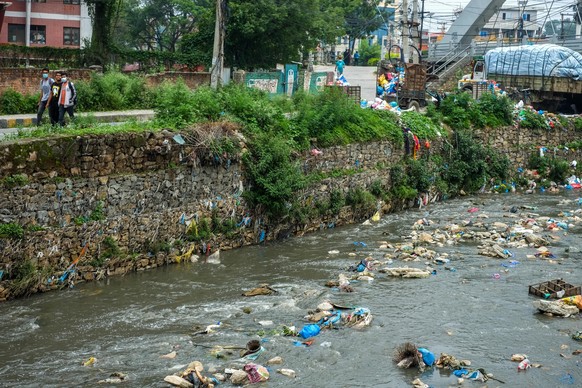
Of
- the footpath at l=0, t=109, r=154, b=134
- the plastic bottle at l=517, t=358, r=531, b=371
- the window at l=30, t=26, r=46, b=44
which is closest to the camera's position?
the plastic bottle at l=517, t=358, r=531, b=371

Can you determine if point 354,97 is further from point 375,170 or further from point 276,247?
point 276,247

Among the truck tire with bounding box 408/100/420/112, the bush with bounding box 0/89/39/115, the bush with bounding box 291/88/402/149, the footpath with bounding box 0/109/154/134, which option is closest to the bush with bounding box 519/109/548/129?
the truck tire with bounding box 408/100/420/112

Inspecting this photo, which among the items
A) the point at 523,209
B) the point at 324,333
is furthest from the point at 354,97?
the point at 324,333

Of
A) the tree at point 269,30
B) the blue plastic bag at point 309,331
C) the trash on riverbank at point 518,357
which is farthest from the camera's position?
the tree at point 269,30

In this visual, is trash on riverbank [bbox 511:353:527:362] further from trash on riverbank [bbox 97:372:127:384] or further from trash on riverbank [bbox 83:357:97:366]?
trash on riverbank [bbox 83:357:97:366]

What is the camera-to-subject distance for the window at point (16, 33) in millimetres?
34713

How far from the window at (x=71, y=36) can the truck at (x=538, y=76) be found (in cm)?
1760

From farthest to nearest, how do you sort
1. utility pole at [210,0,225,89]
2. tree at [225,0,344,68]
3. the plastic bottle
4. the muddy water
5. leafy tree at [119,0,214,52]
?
leafy tree at [119,0,214,52]
tree at [225,0,344,68]
utility pole at [210,0,225,89]
the plastic bottle
the muddy water

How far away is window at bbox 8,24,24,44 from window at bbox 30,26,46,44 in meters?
0.43

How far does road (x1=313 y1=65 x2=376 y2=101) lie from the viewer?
88.2 ft

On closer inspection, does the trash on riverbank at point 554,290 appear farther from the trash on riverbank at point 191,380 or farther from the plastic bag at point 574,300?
the trash on riverbank at point 191,380

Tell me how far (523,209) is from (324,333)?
11979 millimetres

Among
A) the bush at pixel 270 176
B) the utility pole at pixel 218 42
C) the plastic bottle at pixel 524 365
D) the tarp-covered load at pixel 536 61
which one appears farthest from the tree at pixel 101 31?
the plastic bottle at pixel 524 365

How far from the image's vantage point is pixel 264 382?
9.57 meters
